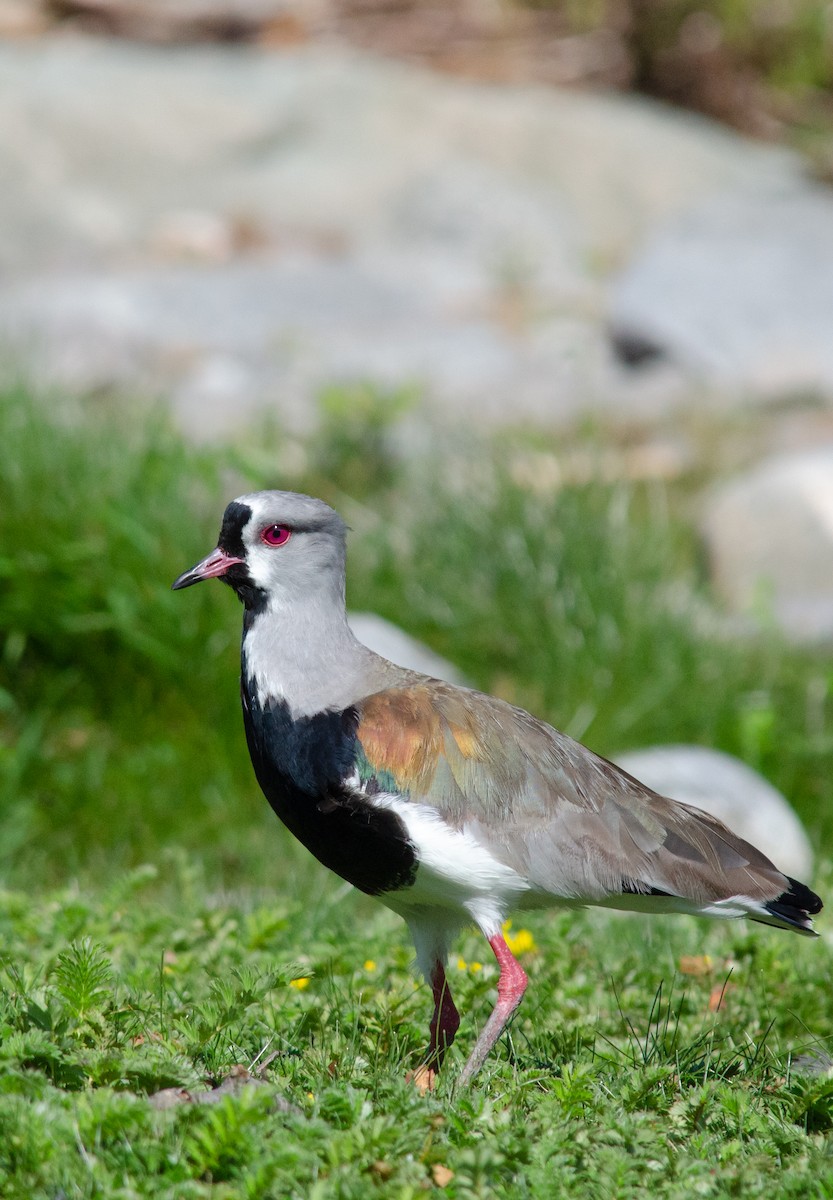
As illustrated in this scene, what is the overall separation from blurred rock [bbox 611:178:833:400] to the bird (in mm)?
7149

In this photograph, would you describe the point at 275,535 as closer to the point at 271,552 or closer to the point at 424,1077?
the point at 271,552

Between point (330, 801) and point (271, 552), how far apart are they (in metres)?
0.69

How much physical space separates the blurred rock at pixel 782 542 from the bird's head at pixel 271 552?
4.68 meters

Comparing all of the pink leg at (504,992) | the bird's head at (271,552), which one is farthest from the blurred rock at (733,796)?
the bird's head at (271,552)

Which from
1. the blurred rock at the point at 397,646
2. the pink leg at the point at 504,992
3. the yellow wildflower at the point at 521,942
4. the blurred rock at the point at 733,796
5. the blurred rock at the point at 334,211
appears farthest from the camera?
the blurred rock at the point at 334,211

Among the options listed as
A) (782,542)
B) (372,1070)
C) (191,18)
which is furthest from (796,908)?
(191,18)

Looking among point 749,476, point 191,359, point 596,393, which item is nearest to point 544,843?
point 749,476

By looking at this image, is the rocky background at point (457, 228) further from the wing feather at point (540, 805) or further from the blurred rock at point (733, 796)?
the wing feather at point (540, 805)

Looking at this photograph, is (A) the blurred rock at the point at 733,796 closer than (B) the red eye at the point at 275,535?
No

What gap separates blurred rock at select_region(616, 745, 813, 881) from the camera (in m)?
6.02

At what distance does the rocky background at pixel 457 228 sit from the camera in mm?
9812

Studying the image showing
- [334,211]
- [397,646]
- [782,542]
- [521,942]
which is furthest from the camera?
[334,211]

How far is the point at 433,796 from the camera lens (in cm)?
355

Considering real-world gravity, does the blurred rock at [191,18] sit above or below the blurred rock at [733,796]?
above
